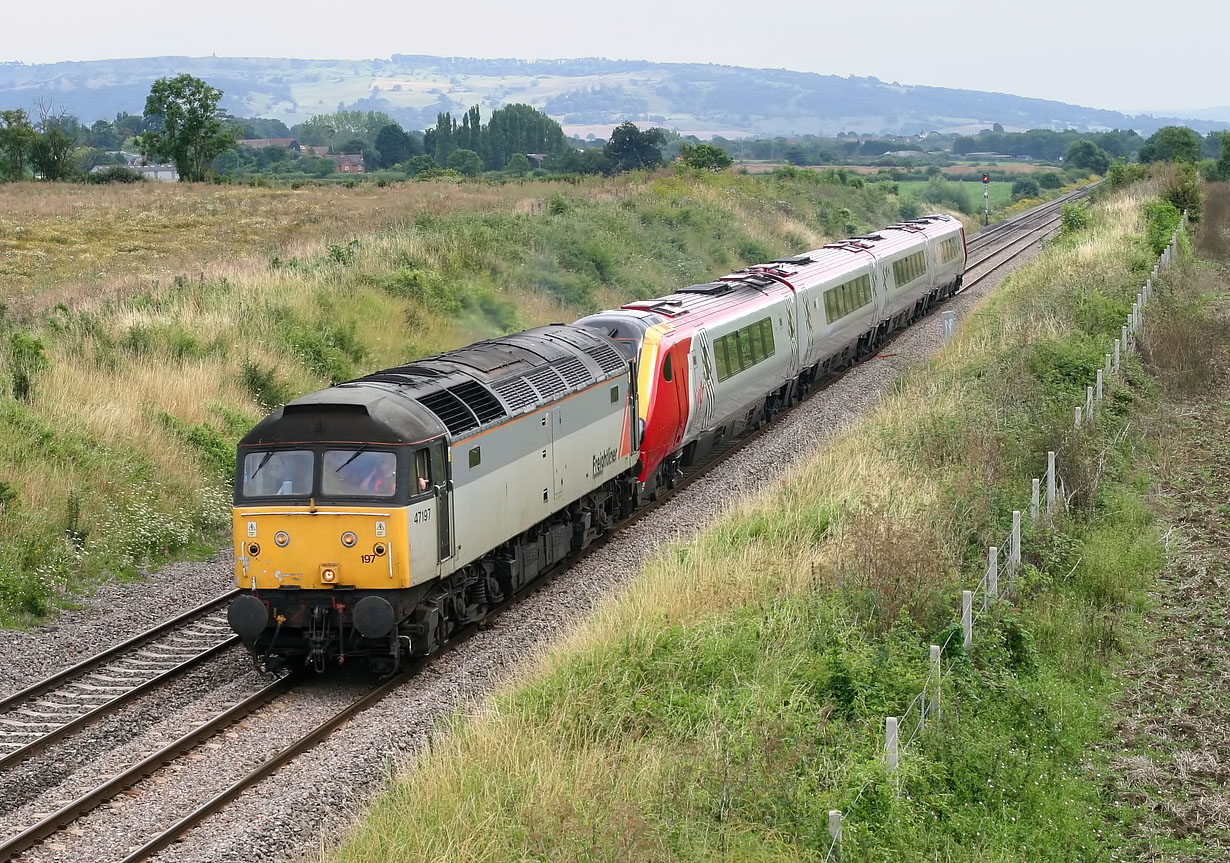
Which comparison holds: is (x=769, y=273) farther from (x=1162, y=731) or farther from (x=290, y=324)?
(x=1162, y=731)

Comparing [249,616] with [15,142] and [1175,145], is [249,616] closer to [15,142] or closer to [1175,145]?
[15,142]

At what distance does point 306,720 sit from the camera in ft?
→ 42.7

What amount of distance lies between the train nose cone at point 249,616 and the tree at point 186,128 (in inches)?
2622

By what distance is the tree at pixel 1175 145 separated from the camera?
9188cm

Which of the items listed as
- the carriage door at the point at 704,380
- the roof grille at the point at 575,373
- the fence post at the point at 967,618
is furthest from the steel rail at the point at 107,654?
the fence post at the point at 967,618

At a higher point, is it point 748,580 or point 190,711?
point 748,580

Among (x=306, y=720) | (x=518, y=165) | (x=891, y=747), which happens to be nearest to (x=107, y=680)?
(x=306, y=720)

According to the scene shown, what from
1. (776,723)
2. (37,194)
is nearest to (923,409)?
(776,723)

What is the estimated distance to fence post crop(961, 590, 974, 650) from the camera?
1152cm

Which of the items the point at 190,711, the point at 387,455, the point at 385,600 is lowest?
the point at 190,711

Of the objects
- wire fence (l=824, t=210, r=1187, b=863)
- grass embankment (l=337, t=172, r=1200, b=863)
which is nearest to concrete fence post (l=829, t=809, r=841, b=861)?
wire fence (l=824, t=210, r=1187, b=863)

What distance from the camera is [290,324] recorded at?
27.3 metres

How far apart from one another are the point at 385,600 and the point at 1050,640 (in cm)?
670

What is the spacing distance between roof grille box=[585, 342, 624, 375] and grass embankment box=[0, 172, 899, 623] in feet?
20.8
